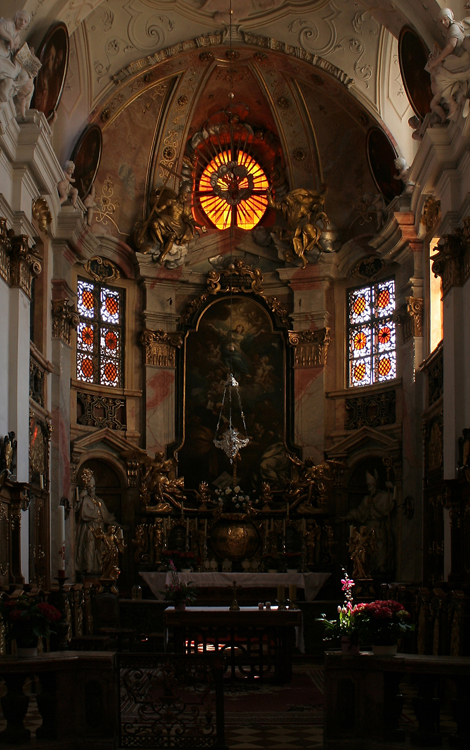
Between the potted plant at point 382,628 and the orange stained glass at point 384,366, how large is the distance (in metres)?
11.1

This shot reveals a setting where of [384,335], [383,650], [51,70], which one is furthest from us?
[384,335]

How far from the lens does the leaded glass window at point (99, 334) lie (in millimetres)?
20203

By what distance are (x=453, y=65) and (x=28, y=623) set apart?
31.3ft

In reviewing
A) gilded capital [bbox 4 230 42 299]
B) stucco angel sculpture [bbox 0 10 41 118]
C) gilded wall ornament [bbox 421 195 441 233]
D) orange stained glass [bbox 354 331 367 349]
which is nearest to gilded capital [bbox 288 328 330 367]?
orange stained glass [bbox 354 331 367 349]

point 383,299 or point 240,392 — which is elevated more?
point 383,299

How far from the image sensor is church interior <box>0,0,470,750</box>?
48.0ft

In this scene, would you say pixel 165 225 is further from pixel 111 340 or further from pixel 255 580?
pixel 255 580

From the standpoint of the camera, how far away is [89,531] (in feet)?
62.1

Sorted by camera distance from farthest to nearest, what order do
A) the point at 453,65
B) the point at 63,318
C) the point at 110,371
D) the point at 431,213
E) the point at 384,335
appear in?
the point at 110,371 < the point at 384,335 < the point at 63,318 < the point at 431,213 < the point at 453,65

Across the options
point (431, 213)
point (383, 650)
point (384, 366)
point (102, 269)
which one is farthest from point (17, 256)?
point (383, 650)

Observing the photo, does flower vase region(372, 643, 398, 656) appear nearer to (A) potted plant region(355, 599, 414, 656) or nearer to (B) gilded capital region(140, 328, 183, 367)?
(A) potted plant region(355, 599, 414, 656)

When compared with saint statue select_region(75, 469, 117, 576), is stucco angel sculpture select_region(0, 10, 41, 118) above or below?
above

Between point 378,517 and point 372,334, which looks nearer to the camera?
point 378,517

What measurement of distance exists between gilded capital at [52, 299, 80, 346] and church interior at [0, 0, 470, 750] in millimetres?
76
